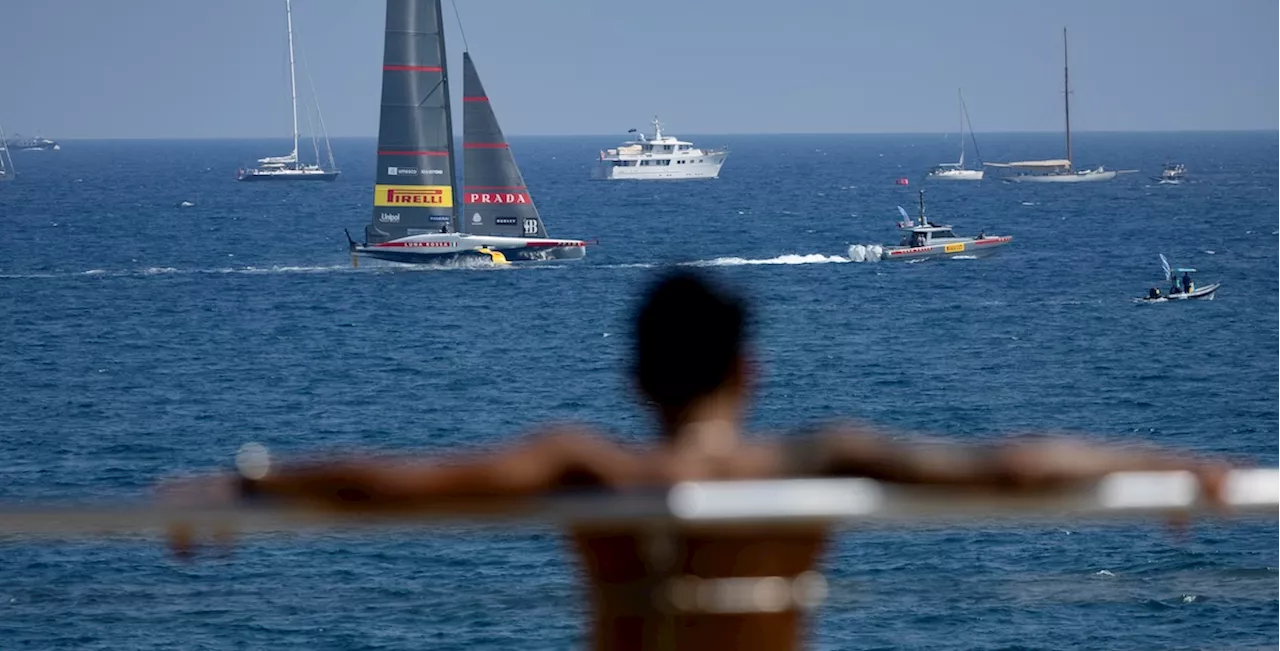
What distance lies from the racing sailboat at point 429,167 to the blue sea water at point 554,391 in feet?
7.59

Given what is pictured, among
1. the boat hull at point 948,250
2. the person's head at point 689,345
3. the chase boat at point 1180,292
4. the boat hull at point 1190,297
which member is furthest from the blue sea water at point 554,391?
the boat hull at point 948,250

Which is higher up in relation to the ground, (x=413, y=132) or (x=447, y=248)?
(x=413, y=132)

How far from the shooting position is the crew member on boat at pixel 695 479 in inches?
97.1

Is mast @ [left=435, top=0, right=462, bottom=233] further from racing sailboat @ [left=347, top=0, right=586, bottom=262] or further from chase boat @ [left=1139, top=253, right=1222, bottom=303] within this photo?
chase boat @ [left=1139, top=253, right=1222, bottom=303]

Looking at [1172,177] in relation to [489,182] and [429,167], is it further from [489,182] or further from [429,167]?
[429,167]

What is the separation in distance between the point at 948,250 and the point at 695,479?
87.1 metres

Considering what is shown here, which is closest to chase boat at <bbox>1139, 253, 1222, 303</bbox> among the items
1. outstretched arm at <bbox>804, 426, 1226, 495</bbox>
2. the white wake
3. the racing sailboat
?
the white wake

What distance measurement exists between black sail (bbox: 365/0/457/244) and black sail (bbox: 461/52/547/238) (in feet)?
3.66

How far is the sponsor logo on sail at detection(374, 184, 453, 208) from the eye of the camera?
7706 cm

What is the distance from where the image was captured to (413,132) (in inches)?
3059

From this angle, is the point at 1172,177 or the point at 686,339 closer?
the point at 686,339

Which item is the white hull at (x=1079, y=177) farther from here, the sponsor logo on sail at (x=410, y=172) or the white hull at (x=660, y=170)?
the sponsor logo on sail at (x=410, y=172)

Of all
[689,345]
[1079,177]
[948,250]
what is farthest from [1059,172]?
[689,345]

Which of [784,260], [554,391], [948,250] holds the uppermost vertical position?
[948,250]
